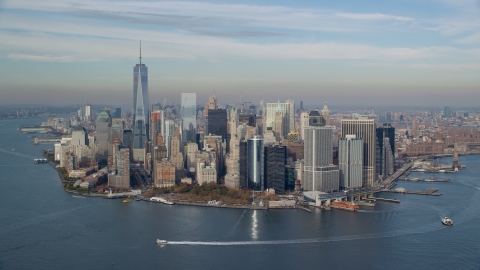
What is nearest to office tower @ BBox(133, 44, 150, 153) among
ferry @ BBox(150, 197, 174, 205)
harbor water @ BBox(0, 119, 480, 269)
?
harbor water @ BBox(0, 119, 480, 269)

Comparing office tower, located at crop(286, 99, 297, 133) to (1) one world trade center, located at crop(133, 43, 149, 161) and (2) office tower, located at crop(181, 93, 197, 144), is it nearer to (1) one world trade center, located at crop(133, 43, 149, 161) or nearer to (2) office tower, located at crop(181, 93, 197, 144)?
(2) office tower, located at crop(181, 93, 197, 144)

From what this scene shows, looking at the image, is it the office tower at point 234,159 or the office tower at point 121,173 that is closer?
the office tower at point 121,173

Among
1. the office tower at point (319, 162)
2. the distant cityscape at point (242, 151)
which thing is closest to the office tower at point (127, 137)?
the distant cityscape at point (242, 151)

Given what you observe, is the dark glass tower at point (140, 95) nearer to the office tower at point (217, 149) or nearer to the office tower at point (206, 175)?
the office tower at point (217, 149)

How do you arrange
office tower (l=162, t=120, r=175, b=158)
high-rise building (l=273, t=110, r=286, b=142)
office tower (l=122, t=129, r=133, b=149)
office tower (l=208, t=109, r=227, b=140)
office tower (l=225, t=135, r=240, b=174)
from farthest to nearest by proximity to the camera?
high-rise building (l=273, t=110, r=286, b=142)
office tower (l=208, t=109, r=227, b=140)
office tower (l=122, t=129, r=133, b=149)
office tower (l=162, t=120, r=175, b=158)
office tower (l=225, t=135, r=240, b=174)

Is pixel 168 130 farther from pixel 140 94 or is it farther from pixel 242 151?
A: pixel 242 151

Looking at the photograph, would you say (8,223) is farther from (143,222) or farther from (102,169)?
(102,169)
